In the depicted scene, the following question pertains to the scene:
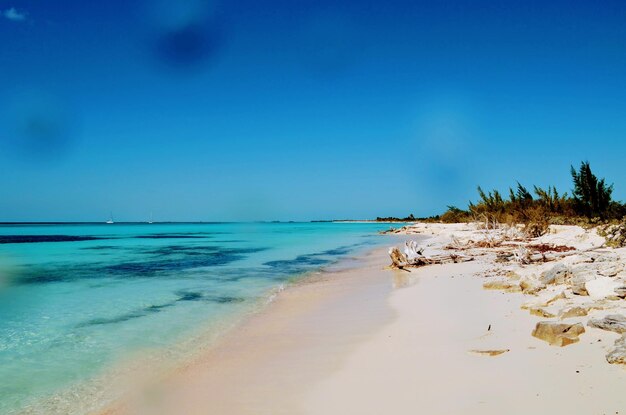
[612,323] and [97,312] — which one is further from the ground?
[612,323]

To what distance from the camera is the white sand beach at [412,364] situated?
4.19 meters

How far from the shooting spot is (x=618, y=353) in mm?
4316

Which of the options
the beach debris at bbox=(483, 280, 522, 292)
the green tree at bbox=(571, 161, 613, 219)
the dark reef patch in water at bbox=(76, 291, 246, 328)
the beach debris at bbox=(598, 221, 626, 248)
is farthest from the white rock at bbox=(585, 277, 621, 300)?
the green tree at bbox=(571, 161, 613, 219)

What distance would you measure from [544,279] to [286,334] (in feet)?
19.1


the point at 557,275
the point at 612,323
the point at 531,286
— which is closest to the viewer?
the point at 612,323

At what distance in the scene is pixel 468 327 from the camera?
702 cm

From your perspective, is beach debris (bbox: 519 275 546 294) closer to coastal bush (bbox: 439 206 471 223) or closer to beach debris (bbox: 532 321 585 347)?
beach debris (bbox: 532 321 585 347)

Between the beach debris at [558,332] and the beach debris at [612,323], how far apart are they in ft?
0.60

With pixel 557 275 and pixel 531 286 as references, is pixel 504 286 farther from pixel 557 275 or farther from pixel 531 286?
pixel 557 275

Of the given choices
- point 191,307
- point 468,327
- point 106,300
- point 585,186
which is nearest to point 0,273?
point 106,300

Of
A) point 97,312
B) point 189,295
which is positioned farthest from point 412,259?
point 97,312

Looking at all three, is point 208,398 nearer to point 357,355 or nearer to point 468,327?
point 357,355

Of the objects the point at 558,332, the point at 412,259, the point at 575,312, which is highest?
the point at 575,312

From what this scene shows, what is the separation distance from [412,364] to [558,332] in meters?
1.95
